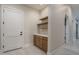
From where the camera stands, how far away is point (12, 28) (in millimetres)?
3838

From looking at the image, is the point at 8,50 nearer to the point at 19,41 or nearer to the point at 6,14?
the point at 19,41

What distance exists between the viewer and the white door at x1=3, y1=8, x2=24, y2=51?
3.63 metres

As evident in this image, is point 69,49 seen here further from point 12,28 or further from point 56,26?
point 12,28

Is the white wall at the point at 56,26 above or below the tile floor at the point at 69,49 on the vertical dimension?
above

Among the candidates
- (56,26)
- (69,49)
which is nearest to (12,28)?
(56,26)

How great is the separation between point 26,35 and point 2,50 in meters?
1.61

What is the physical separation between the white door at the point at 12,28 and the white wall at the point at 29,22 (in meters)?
0.39

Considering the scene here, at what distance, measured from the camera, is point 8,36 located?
3.71 meters

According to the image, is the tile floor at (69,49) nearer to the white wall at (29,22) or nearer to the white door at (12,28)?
the white door at (12,28)

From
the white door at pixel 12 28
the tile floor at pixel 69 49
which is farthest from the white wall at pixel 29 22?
the tile floor at pixel 69 49

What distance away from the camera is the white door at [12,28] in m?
3.63

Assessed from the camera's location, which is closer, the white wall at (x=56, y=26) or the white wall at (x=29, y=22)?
the white wall at (x=56, y=26)

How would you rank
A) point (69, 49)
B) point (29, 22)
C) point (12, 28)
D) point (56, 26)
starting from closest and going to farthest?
point (69, 49)
point (56, 26)
point (12, 28)
point (29, 22)

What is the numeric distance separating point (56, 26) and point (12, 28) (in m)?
2.13
